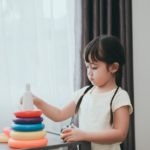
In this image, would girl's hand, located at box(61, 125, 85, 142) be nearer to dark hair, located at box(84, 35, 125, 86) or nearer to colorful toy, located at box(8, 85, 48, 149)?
colorful toy, located at box(8, 85, 48, 149)

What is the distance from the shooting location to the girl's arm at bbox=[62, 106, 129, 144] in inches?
45.6

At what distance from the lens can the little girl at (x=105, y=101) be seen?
4.14 feet

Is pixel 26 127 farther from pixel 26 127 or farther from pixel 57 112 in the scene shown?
pixel 57 112

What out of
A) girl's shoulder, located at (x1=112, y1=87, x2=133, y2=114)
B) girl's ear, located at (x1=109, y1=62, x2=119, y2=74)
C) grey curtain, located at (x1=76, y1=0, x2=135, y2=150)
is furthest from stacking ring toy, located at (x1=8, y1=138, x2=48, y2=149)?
grey curtain, located at (x1=76, y1=0, x2=135, y2=150)

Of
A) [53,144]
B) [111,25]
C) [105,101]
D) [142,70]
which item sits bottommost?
[53,144]

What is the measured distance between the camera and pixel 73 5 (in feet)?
6.66

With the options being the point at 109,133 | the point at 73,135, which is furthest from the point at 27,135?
the point at 109,133

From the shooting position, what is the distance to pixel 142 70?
200 centimetres

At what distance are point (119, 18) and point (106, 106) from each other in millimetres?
872

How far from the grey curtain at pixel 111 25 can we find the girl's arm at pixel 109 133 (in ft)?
2.39

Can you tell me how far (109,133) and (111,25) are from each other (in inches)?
38.0

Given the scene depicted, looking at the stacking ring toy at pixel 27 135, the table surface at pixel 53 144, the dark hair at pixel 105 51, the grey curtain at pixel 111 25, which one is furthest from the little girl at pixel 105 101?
the grey curtain at pixel 111 25

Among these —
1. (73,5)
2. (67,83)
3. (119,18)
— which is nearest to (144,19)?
(119,18)

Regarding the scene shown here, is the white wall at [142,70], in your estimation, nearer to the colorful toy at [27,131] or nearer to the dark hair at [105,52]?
the dark hair at [105,52]
